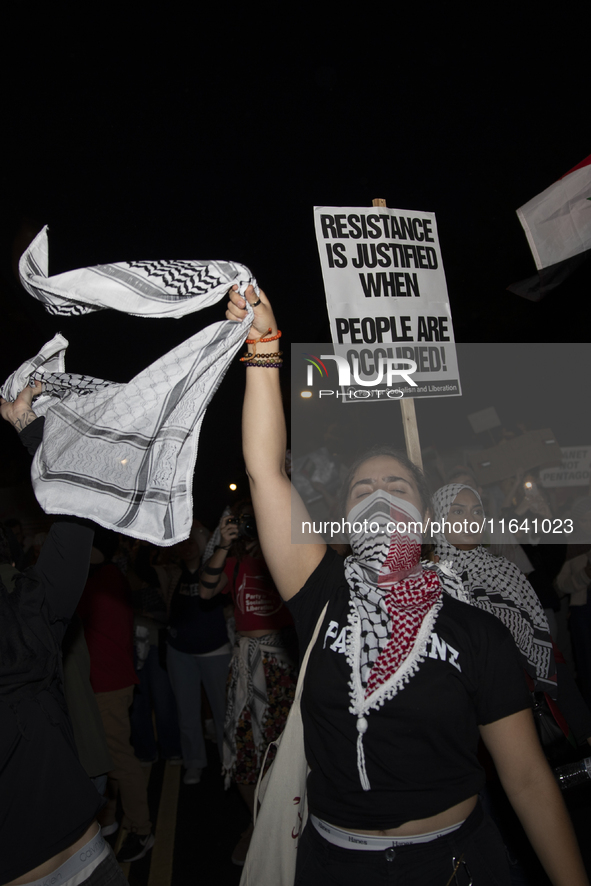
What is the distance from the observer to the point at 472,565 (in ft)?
10.8

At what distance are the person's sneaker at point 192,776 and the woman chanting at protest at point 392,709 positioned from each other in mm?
3983

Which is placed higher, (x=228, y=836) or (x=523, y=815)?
(x=523, y=815)

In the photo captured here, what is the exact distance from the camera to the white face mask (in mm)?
2033

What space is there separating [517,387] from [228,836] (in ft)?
37.7

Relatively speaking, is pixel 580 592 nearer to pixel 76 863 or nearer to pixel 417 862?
pixel 417 862

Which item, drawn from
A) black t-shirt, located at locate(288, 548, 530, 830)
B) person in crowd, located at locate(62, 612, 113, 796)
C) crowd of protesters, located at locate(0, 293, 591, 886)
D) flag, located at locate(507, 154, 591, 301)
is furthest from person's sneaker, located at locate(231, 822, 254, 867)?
flag, located at locate(507, 154, 591, 301)

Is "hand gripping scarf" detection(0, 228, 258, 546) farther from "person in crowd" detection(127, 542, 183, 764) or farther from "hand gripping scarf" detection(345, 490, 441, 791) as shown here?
"person in crowd" detection(127, 542, 183, 764)

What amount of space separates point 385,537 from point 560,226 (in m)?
2.98

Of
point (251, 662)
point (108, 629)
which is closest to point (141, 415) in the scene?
point (251, 662)

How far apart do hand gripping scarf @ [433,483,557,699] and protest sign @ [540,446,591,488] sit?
13.7 feet

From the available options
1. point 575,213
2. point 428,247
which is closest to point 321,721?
point 428,247

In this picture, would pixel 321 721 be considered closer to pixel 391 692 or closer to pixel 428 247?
pixel 391 692

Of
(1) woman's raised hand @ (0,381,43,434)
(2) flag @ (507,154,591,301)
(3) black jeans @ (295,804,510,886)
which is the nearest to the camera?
(3) black jeans @ (295,804,510,886)

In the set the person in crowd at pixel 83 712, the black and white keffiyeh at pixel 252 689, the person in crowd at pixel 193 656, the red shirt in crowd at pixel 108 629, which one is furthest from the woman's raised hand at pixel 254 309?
the person in crowd at pixel 193 656
